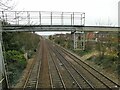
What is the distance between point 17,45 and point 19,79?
466 inches

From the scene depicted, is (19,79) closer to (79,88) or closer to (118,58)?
(79,88)

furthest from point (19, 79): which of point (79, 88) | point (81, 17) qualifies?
point (81, 17)

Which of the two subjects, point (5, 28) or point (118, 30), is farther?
point (118, 30)

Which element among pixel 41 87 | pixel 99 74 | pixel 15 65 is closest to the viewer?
pixel 41 87

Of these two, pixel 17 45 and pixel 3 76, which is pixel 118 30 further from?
pixel 3 76

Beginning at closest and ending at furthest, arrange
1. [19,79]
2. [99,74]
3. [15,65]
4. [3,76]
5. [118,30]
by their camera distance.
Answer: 1. [3,76]
2. [19,79]
3. [99,74]
4. [15,65]
5. [118,30]

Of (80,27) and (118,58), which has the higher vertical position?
(80,27)

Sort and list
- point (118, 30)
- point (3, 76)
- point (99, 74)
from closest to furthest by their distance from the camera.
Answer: point (3, 76) → point (99, 74) → point (118, 30)

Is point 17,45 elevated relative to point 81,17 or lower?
lower

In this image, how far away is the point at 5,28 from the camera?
20438 mm

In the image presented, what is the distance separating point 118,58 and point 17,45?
12.3 metres

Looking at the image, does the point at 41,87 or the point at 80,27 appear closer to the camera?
the point at 41,87

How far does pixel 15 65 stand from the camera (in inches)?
762

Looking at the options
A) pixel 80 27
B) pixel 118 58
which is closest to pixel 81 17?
pixel 80 27
